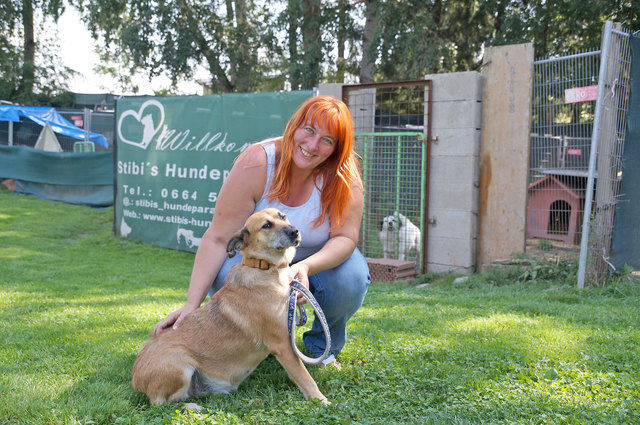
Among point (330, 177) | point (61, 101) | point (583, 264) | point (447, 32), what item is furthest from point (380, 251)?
point (61, 101)

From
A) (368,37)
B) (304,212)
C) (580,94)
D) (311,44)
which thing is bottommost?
(304,212)

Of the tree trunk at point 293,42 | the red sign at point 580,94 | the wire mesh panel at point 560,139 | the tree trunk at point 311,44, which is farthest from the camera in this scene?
the tree trunk at point 311,44

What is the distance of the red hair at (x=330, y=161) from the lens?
3.26m

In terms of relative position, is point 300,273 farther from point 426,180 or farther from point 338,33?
point 338,33

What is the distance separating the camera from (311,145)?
328 centimetres

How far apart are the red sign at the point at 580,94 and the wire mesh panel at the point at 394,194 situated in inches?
70.7

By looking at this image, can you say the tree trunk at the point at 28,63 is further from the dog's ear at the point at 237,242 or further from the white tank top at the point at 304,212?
the dog's ear at the point at 237,242

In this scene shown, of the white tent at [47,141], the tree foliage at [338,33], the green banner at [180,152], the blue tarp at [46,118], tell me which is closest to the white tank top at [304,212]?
the green banner at [180,152]

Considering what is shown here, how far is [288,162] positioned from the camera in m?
3.36

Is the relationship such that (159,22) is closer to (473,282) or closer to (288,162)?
(473,282)

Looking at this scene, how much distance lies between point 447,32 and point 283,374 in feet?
49.9

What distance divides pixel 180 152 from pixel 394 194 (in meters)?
3.52

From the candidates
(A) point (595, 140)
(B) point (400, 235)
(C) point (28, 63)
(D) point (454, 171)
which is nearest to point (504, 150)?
(D) point (454, 171)

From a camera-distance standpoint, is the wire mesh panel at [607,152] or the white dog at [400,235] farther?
the white dog at [400,235]
